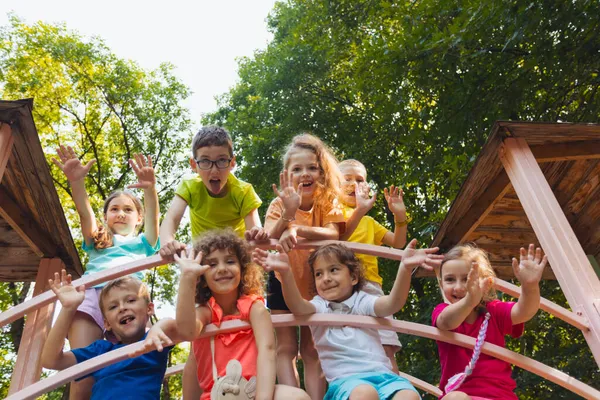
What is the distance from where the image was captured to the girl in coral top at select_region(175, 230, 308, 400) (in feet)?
7.47

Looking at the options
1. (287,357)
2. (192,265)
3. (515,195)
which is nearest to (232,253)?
(192,265)

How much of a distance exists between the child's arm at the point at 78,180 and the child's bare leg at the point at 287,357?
1.44m

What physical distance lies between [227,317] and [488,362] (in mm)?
1347

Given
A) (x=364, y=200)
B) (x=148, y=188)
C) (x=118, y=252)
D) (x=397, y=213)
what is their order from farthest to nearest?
(x=397, y=213), (x=118, y=252), (x=148, y=188), (x=364, y=200)

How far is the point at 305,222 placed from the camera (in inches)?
132

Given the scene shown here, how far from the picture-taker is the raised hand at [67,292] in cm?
255

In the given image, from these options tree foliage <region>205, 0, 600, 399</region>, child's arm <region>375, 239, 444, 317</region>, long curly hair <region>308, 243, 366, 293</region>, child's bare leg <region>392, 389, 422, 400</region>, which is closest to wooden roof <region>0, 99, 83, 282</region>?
long curly hair <region>308, 243, 366, 293</region>

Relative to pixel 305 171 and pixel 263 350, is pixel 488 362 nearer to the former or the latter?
pixel 263 350

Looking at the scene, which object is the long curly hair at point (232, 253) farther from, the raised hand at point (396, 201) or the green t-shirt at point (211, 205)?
the raised hand at point (396, 201)

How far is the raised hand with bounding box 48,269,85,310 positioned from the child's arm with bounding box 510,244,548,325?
6.83 feet

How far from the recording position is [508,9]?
574cm

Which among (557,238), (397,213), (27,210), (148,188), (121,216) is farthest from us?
Answer: (27,210)

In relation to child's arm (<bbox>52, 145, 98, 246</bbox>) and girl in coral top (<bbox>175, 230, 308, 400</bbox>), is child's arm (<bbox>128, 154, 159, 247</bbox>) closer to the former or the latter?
child's arm (<bbox>52, 145, 98, 246</bbox>)

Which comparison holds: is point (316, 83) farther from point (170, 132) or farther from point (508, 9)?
point (508, 9)
